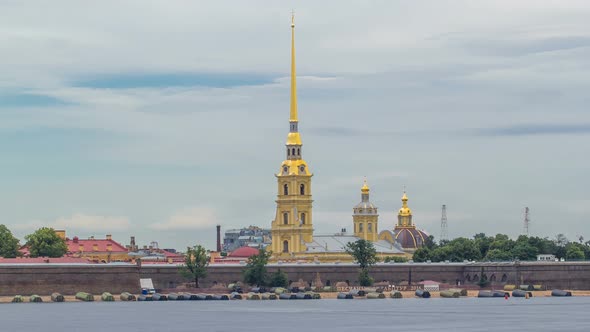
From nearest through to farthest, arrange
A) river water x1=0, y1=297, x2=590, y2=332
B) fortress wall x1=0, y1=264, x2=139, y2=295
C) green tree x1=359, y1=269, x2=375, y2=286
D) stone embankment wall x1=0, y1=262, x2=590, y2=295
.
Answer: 1. river water x1=0, y1=297, x2=590, y2=332
2. fortress wall x1=0, y1=264, x2=139, y2=295
3. stone embankment wall x1=0, y1=262, x2=590, y2=295
4. green tree x1=359, y1=269, x2=375, y2=286

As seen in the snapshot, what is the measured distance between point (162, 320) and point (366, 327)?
15232 millimetres

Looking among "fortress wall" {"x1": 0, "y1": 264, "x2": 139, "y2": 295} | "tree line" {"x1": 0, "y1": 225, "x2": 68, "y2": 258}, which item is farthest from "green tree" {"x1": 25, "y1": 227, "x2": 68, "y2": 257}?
"fortress wall" {"x1": 0, "y1": 264, "x2": 139, "y2": 295}

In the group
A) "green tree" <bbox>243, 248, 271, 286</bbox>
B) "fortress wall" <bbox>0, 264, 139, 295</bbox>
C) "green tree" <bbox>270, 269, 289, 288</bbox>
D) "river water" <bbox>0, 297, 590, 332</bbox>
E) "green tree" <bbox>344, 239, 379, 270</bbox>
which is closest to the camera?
"river water" <bbox>0, 297, 590, 332</bbox>

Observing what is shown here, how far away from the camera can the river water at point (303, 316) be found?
102m

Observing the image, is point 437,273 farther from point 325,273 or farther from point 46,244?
point 46,244

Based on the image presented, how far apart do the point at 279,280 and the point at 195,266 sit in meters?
9.16

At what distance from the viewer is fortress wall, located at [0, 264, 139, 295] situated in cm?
14375

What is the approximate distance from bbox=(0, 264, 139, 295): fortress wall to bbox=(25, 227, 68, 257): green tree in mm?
33741

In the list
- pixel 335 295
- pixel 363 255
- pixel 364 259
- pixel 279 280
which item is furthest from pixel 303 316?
pixel 364 259

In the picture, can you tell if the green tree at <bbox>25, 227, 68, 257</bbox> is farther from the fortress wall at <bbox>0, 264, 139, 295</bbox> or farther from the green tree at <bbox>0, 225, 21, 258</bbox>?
the fortress wall at <bbox>0, 264, 139, 295</bbox>

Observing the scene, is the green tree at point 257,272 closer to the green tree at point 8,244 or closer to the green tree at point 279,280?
the green tree at point 279,280

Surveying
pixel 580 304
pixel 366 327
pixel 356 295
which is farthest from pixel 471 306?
pixel 366 327

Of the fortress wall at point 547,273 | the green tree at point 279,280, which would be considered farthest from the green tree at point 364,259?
the fortress wall at point 547,273

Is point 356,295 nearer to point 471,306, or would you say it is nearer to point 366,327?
point 471,306
